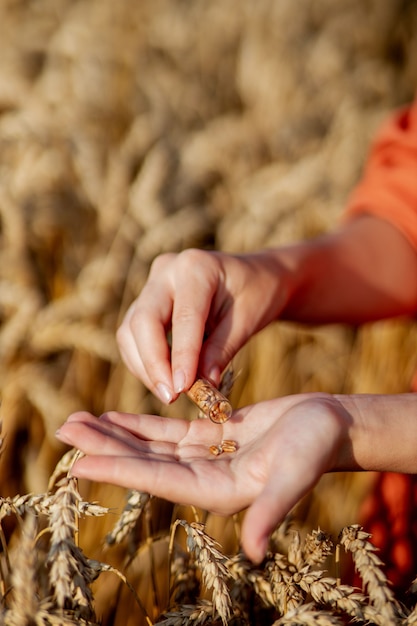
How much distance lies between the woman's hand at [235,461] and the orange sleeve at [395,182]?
74 centimetres

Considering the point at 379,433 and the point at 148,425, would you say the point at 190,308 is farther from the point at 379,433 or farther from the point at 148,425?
the point at 379,433

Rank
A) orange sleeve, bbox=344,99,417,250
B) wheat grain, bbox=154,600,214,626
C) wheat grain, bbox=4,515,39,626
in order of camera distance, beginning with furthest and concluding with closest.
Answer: orange sleeve, bbox=344,99,417,250, wheat grain, bbox=154,600,214,626, wheat grain, bbox=4,515,39,626

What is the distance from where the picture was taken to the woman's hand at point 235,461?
649 mm

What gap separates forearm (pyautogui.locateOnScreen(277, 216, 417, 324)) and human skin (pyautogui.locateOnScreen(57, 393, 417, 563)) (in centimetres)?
45

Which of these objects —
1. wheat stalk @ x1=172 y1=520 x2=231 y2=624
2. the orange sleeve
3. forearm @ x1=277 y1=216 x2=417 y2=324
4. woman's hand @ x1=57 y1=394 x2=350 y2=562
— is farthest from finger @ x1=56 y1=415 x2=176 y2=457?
the orange sleeve

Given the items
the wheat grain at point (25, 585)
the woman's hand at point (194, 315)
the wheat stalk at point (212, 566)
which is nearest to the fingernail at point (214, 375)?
the woman's hand at point (194, 315)

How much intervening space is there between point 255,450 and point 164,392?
189 millimetres

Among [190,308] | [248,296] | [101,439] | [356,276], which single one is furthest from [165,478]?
[356,276]

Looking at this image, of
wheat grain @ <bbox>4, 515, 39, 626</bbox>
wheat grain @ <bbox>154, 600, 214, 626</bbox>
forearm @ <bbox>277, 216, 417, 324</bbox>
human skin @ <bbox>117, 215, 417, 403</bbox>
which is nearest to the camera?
wheat grain @ <bbox>4, 515, 39, 626</bbox>

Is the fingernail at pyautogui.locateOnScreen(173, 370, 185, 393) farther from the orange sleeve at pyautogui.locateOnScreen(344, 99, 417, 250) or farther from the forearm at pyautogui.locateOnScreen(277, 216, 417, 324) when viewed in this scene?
the orange sleeve at pyautogui.locateOnScreen(344, 99, 417, 250)

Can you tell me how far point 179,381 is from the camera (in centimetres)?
89

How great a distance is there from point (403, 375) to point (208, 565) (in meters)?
1.50

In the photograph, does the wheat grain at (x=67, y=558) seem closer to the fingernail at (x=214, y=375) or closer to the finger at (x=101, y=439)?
the finger at (x=101, y=439)

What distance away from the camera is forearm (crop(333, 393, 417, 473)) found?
2.63ft
